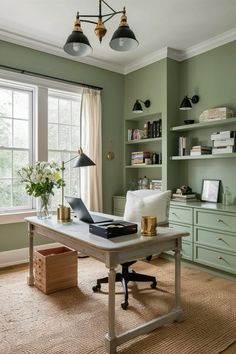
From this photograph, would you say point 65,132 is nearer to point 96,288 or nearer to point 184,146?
point 184,146

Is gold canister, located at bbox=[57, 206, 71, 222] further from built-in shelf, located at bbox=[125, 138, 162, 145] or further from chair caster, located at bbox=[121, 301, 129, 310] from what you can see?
built-in shelf, located at bbox=[125, 138, 162, 145]

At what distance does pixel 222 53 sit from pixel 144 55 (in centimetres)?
115

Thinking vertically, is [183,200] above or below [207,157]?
below

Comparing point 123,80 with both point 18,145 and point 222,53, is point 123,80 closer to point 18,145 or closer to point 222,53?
point 222,53

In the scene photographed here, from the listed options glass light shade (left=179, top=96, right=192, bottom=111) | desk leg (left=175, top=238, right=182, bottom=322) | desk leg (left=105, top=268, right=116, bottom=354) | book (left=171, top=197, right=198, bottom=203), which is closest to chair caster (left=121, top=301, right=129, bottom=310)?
desk leg (left=175, top=238, right=182, bottom=322)

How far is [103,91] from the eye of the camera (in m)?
4.54

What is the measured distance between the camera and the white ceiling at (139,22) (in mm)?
2963

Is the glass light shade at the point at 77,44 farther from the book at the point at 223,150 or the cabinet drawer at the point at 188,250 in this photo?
the cabinet drawer at the point at 188,250

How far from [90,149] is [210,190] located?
183cm

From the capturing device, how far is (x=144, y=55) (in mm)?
4266

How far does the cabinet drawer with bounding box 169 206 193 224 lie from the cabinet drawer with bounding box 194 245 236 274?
0.34 m

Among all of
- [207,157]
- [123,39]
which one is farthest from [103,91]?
[123,39]

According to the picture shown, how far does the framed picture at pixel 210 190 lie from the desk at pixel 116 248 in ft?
5.66

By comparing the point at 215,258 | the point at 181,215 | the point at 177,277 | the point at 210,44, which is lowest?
the point at 215,258
